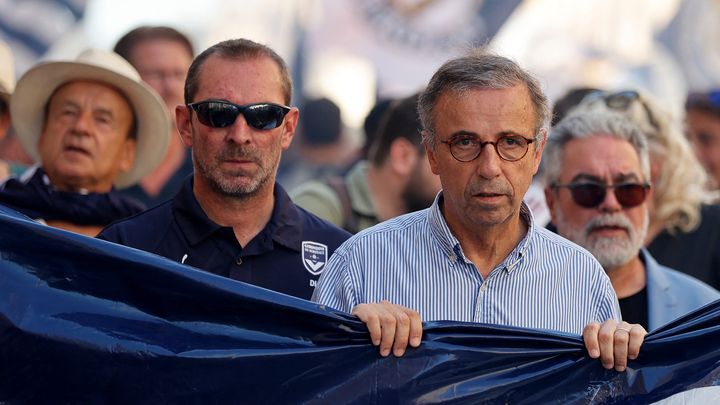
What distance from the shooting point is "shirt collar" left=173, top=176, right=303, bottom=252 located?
4.29 metres

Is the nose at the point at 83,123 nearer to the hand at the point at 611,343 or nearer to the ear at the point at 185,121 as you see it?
the ear at the point at 185,121

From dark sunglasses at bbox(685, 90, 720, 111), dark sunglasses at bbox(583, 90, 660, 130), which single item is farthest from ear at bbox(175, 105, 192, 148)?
dark sunglasses at bbox(685, 90, 720, 111)

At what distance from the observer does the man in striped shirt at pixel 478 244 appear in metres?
3.63

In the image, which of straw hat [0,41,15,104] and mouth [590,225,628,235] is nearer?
mouth [590,225,628,235]

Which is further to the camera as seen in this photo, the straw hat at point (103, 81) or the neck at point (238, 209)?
the straw hat at point (103, 81)

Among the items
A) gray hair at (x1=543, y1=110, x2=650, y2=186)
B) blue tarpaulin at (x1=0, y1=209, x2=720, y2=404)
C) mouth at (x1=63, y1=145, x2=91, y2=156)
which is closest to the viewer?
blue tarpaulin at (x1=0, y1=209, x2=720, y2=404)

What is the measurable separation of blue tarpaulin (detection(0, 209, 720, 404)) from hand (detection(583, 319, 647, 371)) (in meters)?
0.05

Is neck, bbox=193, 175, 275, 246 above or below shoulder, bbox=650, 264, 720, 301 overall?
below

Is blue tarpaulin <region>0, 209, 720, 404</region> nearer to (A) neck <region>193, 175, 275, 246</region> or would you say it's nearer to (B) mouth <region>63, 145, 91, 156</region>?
(A) neck <region>193, 175, 275, 246</region>

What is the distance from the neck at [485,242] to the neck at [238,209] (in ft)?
2.87

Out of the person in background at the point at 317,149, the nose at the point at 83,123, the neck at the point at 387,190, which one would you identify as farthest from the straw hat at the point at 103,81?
the person in background at the point at 317,149

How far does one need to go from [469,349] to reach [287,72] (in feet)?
4.63

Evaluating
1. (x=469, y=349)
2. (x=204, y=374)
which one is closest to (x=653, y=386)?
(x=469, y=349)

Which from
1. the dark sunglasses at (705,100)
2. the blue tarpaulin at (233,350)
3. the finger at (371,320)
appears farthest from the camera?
the dark sunglasses at (705,100)
